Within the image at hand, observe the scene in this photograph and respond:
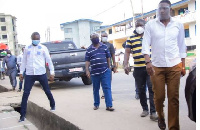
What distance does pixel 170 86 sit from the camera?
3.14m

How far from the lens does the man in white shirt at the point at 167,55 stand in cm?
311

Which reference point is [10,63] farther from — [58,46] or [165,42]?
[165,42]

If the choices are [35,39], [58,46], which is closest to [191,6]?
[58,46]

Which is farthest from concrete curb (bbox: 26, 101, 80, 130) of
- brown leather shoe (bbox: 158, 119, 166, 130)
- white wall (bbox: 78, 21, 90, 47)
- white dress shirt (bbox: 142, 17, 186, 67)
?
white wall (bbox: 78, 21, 90, 47)

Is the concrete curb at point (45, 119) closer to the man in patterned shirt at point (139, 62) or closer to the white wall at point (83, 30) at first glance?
the man in patterned shirt at point (139, 62)

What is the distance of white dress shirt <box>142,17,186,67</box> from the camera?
3133 millimetres

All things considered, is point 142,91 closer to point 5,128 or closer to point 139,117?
point 139,117

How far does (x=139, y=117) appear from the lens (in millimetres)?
4184

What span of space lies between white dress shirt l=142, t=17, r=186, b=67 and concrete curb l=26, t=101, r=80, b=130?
5.79ft

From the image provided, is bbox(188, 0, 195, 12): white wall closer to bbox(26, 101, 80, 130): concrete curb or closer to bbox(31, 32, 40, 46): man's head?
bbox(26, 101, 80, 130): concrete curb

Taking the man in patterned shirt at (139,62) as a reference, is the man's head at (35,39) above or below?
above

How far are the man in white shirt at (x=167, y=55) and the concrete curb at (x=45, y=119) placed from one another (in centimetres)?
156

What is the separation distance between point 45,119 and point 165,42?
3390mm

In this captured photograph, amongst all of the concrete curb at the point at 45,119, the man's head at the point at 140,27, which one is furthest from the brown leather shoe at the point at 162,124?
the man's head at the point at 140,27
